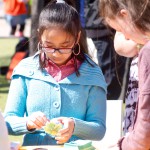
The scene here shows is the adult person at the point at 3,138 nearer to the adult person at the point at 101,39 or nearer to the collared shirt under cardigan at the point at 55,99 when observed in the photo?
the collared shirt under cardigan at the point at 55,99

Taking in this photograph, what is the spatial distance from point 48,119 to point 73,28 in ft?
Answer: 1.62

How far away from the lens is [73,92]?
296 centimetres

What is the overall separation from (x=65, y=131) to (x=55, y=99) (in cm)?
27

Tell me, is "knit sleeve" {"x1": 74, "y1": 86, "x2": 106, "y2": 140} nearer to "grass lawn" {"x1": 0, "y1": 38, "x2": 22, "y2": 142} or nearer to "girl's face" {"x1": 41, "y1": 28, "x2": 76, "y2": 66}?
"girl's face" {"x1": 41, "y1": 28, "x2": 76, "y2": 66}

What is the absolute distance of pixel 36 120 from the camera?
9.05ft

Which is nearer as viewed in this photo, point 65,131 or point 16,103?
point 65,131

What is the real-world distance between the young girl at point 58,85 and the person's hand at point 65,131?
0.27 feet

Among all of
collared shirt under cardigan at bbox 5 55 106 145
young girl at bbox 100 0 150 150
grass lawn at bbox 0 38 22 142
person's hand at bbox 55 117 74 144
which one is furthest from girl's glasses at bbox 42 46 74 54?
grass lawn at bbox 0 38 22 142

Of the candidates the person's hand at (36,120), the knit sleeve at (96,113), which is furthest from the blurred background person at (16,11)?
the person's hand at (36,120)

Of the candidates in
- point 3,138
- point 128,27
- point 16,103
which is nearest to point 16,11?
point 16,103

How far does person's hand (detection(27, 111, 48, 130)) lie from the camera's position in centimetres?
274

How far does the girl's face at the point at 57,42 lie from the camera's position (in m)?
2.88

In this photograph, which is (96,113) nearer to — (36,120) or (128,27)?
(36,120)

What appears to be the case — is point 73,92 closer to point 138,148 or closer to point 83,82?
point 83,82
